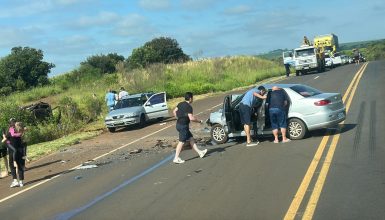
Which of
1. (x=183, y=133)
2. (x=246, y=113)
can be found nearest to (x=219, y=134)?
(x=246, y=113)

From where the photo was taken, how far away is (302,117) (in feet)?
44.3

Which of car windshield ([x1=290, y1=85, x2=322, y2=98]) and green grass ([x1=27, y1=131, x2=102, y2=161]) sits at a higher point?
car windshield ([x1=290, y1=85, x2=322, y2=98])

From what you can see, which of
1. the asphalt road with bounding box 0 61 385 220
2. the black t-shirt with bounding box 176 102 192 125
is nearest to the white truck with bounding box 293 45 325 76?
the asphalt road with bounding box 0 61 385 220

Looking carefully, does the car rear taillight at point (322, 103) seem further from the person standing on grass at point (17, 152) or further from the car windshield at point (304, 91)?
the person standing on grass at point (17, 152)

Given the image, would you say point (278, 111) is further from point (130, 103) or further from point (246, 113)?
point (130, 103)

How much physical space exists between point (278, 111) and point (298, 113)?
666mm

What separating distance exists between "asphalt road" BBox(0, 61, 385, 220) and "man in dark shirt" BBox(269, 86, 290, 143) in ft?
1.59

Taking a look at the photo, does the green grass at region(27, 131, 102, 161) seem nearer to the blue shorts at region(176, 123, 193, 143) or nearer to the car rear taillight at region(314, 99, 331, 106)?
the blue shorts at region(176, 123, 193, 143)

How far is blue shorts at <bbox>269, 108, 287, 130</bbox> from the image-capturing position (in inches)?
523

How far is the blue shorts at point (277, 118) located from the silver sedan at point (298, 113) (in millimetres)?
387

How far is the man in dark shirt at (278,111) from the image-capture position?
13266mm

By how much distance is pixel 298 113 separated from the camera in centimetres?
1359

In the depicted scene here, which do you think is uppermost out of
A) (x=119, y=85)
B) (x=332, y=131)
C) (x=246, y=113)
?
(x=119, y=85)

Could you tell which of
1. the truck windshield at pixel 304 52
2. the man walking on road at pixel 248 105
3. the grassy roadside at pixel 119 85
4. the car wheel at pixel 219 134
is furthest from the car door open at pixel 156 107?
the truck windshield at pixel 304 52
